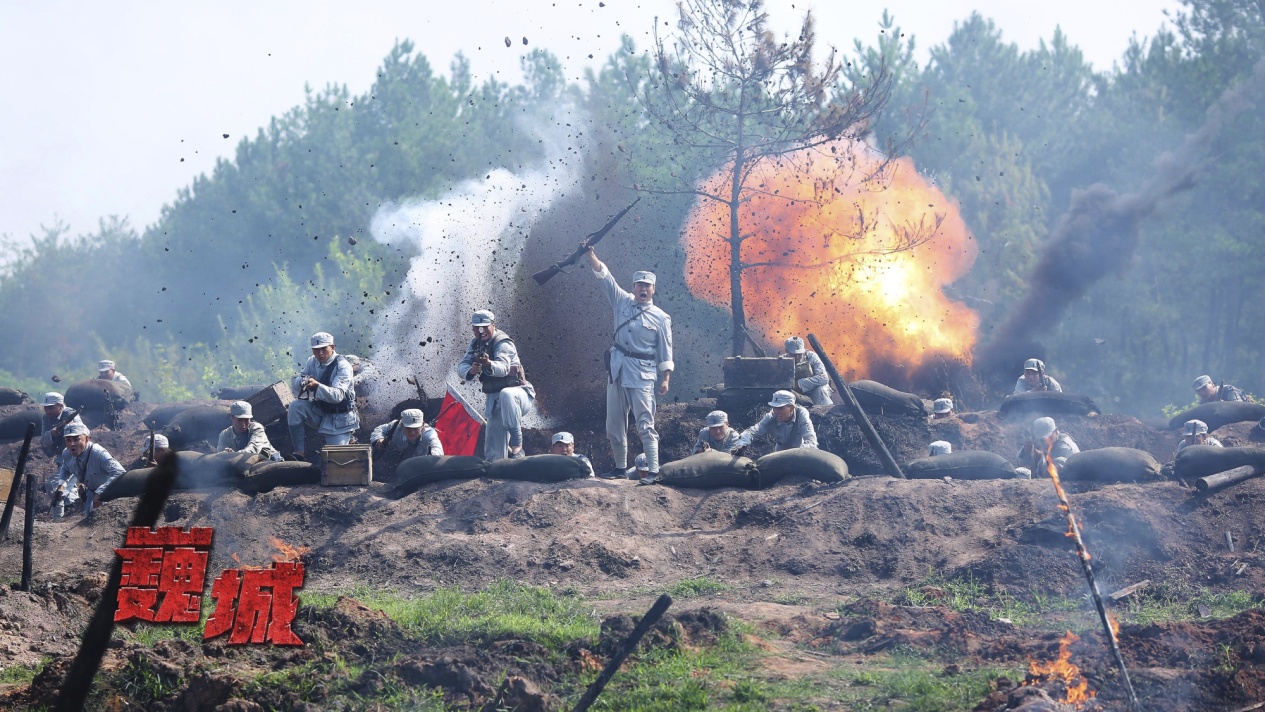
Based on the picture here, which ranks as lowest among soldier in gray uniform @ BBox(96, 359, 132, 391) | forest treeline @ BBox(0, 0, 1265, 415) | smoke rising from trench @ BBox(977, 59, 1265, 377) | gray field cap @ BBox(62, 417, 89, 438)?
gray field cap @ BBox(62, 417, 89, 438)

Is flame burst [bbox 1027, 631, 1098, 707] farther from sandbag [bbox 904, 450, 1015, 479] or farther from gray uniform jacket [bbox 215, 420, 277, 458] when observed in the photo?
gray uniform jacket [bbox 215, 420, 277, 458]

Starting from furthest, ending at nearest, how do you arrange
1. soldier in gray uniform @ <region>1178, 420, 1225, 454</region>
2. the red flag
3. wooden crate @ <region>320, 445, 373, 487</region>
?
the red flag
soldier in gray uniform @ <region>1178, 420, 1225, 454</region>
wooden crate @ <region>320, 445, 373, 487</region>

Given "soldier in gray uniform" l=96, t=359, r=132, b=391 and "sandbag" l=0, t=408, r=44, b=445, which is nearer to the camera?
"sandbag" l=0, t=408, r=44, b=445

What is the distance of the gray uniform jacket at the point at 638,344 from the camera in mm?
12922

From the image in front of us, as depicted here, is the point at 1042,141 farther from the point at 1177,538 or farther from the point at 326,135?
the point at 1177,538

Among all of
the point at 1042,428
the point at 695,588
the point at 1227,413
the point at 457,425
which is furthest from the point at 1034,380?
the point at 695,588

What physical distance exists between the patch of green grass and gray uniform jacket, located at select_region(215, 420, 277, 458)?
18.5 ft

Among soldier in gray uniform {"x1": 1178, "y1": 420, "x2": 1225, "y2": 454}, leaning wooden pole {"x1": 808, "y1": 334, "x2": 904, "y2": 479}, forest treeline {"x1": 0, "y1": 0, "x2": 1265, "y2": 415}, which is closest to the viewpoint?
leaning wooden pole {"x1": 808, "y1": 334, "x2": 904, "y2": 479}

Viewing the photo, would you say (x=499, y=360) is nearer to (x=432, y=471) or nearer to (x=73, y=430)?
(x=432, y=471)

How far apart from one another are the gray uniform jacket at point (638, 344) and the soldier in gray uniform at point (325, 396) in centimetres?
296

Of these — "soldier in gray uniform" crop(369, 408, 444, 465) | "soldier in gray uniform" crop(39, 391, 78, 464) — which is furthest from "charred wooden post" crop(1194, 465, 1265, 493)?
"soldier in gray uniform" crop(39, 391, 78, 464)

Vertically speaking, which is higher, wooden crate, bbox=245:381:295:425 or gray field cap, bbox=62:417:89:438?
wooden crate, bbox=245:381:295:425

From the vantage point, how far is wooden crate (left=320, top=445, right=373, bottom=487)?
12.5 m

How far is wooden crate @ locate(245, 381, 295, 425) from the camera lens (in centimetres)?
1537
